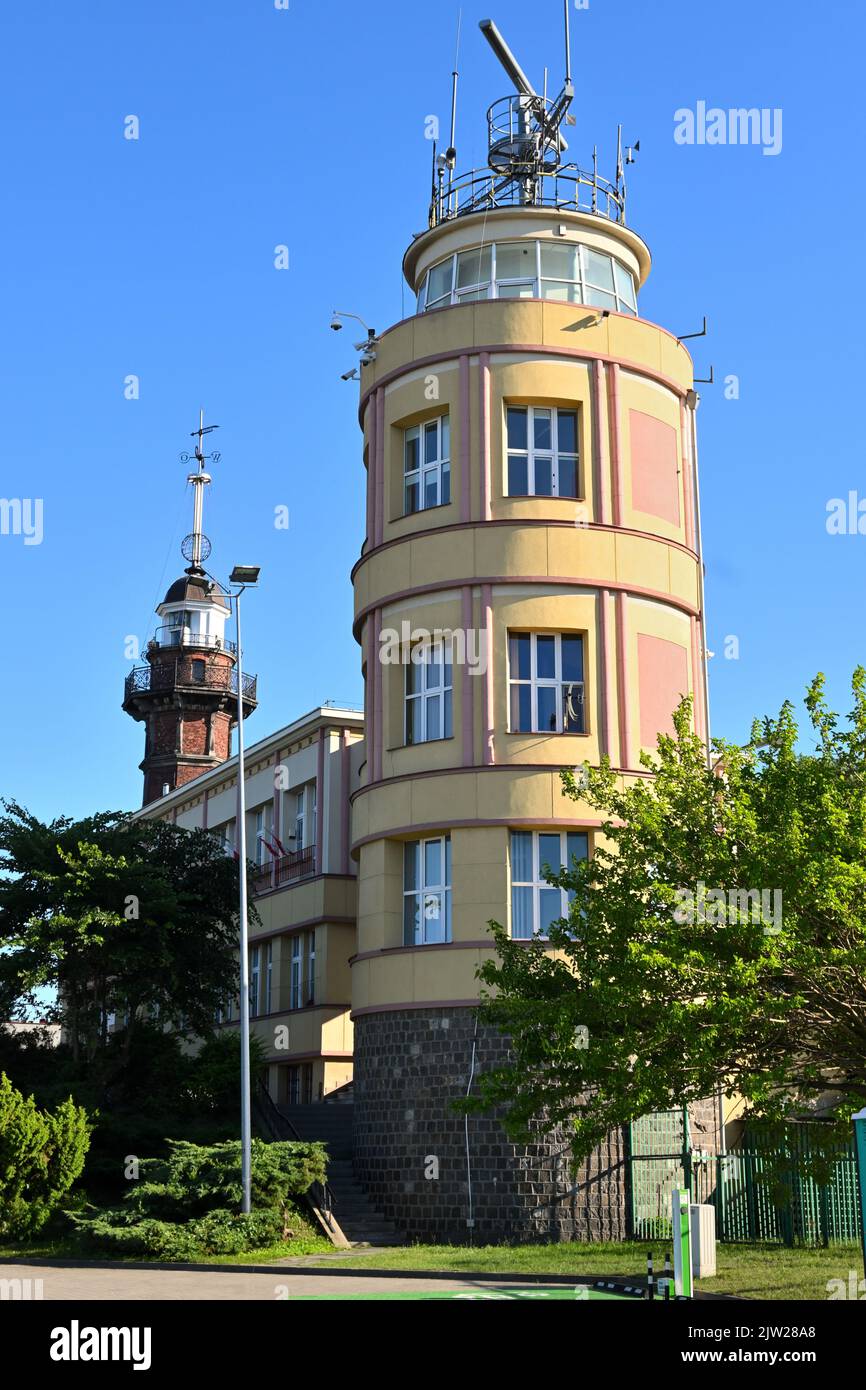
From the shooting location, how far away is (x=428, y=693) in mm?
29906

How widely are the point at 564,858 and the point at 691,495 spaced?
8810 millimetres

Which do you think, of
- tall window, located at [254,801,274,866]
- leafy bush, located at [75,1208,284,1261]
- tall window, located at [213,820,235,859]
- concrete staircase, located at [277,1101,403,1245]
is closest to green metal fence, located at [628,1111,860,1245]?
concrete staircase, located at [277,1101,403,1245]

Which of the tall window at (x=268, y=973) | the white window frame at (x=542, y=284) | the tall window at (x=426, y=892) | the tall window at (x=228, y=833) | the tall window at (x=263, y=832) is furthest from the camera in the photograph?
the tall window at (x=228, y=833)

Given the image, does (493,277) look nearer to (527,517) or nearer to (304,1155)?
(527,517)

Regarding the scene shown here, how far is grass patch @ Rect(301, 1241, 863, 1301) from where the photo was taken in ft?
62.8

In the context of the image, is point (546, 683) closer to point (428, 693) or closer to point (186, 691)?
point (428, 693)

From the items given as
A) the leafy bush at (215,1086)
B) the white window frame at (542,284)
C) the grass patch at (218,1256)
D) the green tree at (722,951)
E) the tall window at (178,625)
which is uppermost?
the tall window at (178,625)

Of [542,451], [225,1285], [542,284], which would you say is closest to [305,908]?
[542,451]

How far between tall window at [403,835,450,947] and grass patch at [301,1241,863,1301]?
5561 millimetres

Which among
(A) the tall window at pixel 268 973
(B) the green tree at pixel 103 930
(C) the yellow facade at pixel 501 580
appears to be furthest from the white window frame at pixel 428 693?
(A) the tall window at pixel 268 973

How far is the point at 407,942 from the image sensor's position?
29.2m

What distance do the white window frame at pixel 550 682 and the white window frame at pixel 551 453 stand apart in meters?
2.74

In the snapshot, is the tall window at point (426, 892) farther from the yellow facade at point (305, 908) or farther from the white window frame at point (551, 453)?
the yellow facade at point (305, 908)

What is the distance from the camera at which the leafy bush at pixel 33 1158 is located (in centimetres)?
2752
